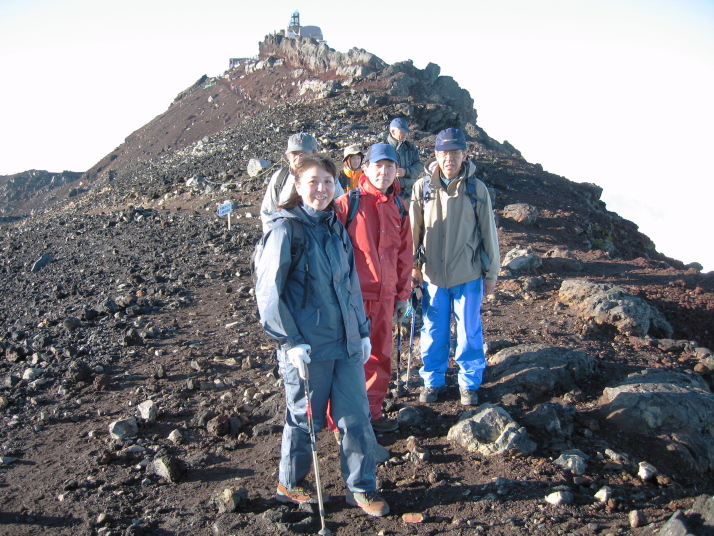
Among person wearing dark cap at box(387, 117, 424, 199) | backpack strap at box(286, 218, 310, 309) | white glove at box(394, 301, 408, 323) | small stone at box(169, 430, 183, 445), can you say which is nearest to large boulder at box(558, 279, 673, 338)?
person wearing dark cap at box(387, 117, 424, 199)

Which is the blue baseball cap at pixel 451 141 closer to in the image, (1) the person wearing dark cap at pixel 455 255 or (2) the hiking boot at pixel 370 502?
(1) the person wearing dark cap at pixel 455 255

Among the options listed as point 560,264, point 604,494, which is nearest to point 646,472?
point 604,494

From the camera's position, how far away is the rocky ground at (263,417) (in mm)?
3459

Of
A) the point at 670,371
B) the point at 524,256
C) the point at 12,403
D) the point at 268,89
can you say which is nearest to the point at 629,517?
the point at 670,371

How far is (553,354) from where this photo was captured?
520 centimetres

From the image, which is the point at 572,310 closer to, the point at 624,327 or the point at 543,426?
the point at 624,327

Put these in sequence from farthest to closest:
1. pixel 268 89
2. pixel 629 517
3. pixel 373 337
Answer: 1. pixel 268 89
2. pixel 373 337
3. pixel 629 517

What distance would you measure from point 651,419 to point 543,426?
86 cm

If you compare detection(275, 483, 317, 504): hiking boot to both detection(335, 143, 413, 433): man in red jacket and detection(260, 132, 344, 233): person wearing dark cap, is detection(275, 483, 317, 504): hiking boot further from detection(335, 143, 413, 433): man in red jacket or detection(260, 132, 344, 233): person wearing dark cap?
detection(260, 132, 344, 233): person wearing dark cap

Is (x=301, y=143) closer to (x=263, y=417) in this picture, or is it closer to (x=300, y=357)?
(x=263, y=417)

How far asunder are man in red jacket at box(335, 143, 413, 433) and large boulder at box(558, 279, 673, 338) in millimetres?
3539

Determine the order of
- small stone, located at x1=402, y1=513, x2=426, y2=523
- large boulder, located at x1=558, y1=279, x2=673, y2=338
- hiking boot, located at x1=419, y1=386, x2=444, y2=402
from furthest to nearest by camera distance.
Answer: large boulder, located at x1=558, y1=279, x2=673, y2=338
hiking boot, located at x1=419, y1=386, x2=444, y2=402
small stone, located at x1=402, y1=513, x2=426, y2=523

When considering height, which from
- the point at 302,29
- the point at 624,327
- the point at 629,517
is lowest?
the point at 629,517

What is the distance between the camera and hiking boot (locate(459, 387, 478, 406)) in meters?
4.62
